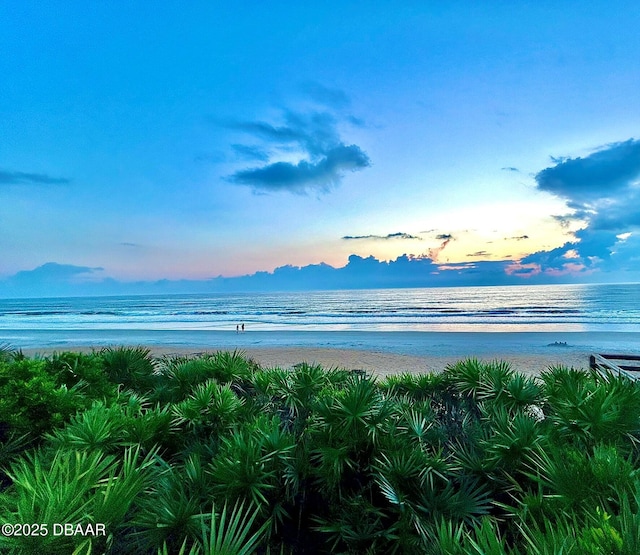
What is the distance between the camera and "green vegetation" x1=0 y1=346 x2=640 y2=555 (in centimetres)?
186

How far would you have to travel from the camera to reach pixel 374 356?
17875 mm

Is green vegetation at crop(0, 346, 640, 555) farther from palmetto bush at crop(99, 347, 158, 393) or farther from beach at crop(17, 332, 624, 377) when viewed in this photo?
beach at crop(17, 332, 624, 377)

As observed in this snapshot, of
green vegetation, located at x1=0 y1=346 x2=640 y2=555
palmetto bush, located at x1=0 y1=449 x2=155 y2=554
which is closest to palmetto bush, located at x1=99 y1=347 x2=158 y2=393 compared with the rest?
green vegetation, located at x1=0 y1=346 x2=640 y2=555

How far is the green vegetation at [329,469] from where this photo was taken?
6.09 ft

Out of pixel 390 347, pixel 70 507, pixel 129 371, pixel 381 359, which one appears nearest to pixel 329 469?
pixel 70 507

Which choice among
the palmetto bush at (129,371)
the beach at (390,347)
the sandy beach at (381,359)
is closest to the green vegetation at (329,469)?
the palmetto bush at (129,371)

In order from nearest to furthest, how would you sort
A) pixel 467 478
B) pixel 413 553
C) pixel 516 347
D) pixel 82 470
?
pixel 82 470 < pixel 413 553 < pixel 467 478 < pixel 516 347

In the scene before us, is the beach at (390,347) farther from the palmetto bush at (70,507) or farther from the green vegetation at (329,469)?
the palmetto bush at (70,507)

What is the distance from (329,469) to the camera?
9.72ft

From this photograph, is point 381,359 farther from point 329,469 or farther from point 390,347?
point 329,469

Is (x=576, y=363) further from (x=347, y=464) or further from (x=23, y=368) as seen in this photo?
(x=23, y=368)

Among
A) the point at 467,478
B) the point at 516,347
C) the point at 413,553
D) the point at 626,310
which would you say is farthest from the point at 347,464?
the point at 626,310

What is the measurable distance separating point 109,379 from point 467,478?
198 inches

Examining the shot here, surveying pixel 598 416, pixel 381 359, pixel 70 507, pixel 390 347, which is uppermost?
pixel 70 507
